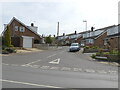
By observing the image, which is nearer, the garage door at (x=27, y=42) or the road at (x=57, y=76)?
the road at (x=57, y=76)

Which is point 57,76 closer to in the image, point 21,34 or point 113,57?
point 113,57

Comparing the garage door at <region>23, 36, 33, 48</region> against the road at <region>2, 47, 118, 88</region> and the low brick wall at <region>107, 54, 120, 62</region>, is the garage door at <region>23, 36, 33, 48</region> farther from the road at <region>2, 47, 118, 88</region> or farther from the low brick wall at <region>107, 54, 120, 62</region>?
the road at <region>2, 47, 118, 88</region>

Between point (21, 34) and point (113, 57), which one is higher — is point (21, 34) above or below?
above

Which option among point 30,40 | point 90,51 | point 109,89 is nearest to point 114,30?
point 90,51

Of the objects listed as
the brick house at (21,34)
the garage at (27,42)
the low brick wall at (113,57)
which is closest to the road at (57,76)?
the low brick wall at (113,57)

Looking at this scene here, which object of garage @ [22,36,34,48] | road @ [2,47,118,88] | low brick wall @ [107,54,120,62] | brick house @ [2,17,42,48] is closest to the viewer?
road @ [2,47,118,88]

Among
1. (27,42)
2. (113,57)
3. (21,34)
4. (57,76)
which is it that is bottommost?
(57,76)

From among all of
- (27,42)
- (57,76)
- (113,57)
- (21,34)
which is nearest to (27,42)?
(27,42)

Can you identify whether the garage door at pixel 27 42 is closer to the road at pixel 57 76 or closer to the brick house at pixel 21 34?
the brick house at pixel 21 34

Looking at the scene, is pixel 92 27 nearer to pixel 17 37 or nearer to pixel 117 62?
pixel 17 37

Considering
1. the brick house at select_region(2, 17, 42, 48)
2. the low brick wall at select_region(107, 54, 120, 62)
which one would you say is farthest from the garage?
the low brick wall at select_region(107, 54, 120, 62)

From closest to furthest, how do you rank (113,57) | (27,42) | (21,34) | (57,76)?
(57,76)
(113,57)
(27,42)
(21,34)

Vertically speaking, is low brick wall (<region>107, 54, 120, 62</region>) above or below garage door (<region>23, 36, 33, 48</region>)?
below

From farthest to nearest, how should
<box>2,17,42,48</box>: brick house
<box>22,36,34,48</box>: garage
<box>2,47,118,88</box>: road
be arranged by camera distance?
<box>22,36,34,48</box>: garage
<box>2,17,42,48</box>: brick house
<box>2,47,118,88</box>: road
